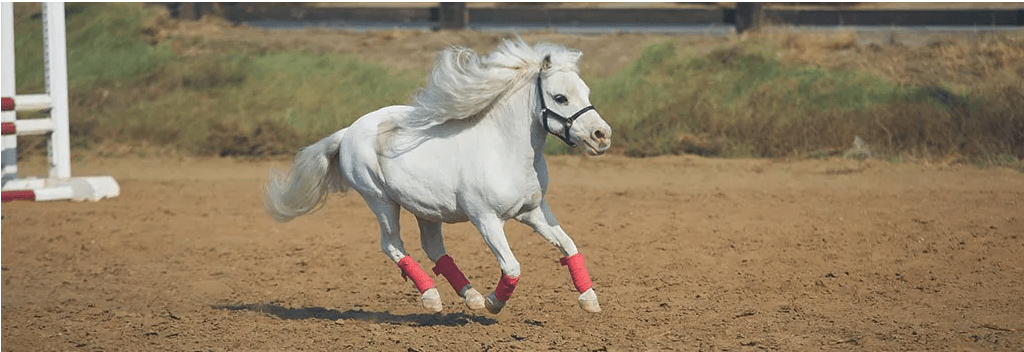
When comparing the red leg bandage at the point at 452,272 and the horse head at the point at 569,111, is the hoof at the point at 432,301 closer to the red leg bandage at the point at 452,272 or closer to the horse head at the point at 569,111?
the red leg bandage at the point at 452,272

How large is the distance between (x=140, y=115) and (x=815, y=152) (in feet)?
29.2

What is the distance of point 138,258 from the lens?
28.9 feet

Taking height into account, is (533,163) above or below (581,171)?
above

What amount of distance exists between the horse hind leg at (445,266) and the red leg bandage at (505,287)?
150 millimetres

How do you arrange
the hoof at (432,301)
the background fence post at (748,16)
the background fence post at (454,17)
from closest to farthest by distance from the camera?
the hoof at (432,301) → the background fence post at (748,16) → the background fence post at (454,17)

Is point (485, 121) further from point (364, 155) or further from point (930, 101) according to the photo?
point (930, 101)

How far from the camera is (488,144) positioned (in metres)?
5.82

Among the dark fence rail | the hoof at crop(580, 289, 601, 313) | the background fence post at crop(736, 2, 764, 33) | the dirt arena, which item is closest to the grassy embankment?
the dirt arena

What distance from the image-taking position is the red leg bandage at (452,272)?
6.25 meters

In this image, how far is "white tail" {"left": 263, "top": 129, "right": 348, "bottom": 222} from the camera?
666 cm

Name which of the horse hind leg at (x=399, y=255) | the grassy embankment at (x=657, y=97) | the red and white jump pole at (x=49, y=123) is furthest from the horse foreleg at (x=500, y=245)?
the grassy embankment at (x=657, y=97)

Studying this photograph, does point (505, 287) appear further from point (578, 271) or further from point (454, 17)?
point (454, 17)

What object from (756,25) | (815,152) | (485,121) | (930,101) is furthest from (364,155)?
(756,25)

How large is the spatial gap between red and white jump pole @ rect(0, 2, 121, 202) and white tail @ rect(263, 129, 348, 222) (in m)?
4.75
